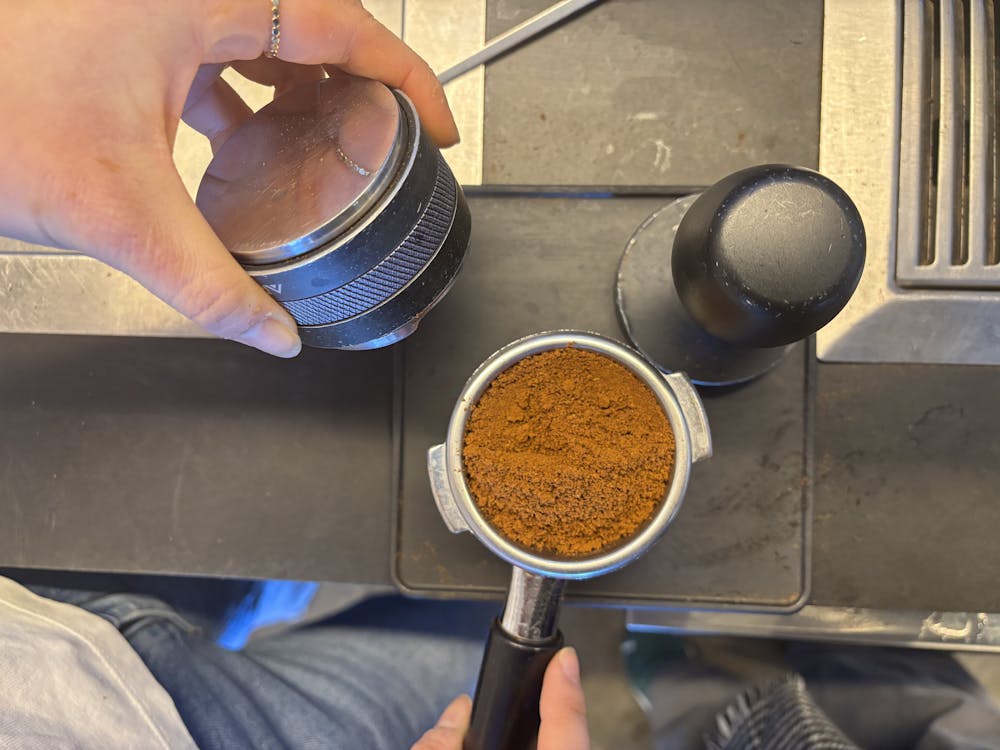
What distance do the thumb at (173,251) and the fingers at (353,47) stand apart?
0.35 ft

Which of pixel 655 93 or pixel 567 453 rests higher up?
pixel 655 93

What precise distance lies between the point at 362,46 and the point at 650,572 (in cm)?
36

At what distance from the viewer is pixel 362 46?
1.26ft

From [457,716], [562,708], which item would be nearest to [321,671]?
[457,716]

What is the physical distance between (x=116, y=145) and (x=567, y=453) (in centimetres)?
26

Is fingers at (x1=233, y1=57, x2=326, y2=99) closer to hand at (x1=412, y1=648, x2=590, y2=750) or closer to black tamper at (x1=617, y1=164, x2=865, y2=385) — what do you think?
black tamper at (x1=617, y1=164, x2=865, y2=385)

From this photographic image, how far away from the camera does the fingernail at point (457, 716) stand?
20.5 inches

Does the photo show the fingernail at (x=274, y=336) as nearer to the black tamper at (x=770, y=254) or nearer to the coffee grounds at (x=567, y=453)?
the coffee grounds at (x=567, y=453)

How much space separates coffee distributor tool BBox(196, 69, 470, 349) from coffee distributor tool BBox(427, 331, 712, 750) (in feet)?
0.22

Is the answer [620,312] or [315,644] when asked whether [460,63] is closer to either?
[620,312]

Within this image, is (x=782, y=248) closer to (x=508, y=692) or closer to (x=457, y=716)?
(x=508, y=692)

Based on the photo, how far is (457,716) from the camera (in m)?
0.53

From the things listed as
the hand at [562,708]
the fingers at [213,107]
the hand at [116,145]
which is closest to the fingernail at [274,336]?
the hand at [116,145]

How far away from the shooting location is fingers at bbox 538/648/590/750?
0.43 m
